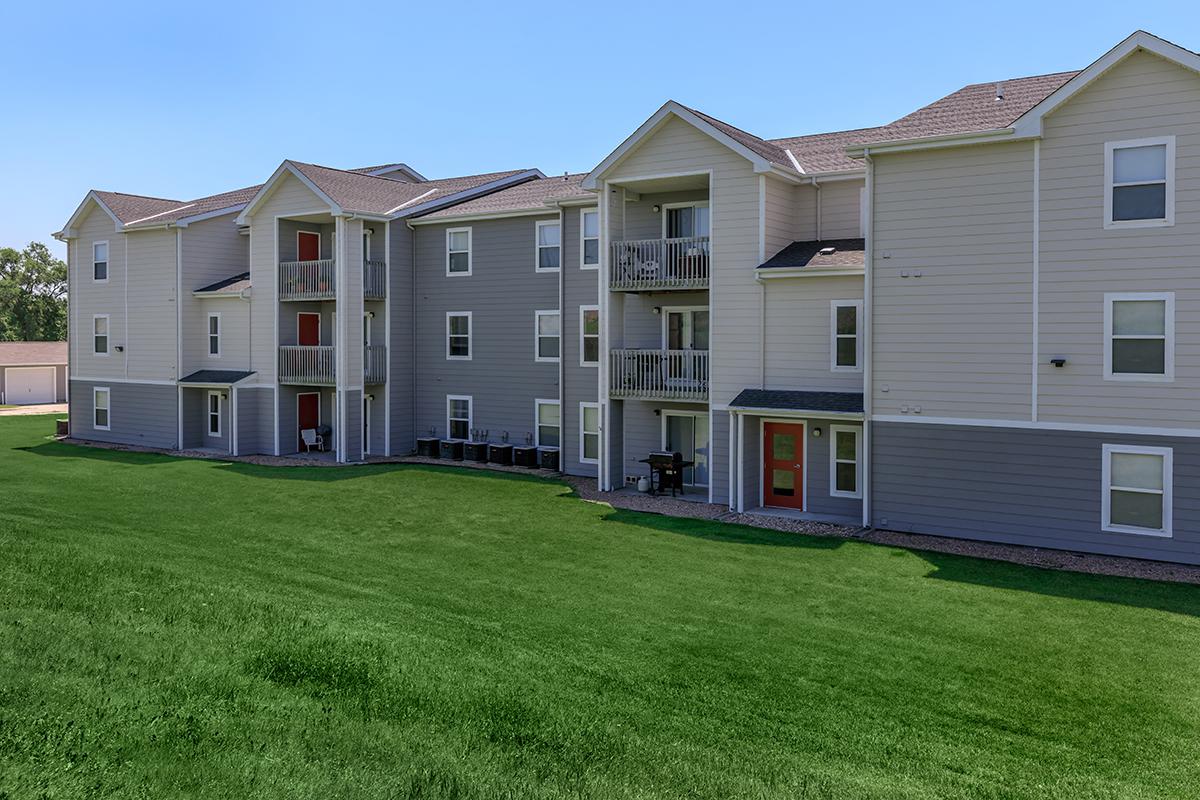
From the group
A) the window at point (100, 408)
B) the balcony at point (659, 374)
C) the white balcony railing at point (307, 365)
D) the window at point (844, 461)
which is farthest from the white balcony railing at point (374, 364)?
the window at point (844, 461)

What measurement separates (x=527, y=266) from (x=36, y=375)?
1651 inches

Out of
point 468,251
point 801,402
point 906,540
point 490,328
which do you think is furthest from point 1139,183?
point 468,251

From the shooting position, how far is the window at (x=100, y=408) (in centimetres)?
3478

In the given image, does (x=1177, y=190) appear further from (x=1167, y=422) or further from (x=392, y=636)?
(x=392, y=636)

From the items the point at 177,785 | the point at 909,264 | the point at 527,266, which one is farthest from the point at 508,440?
the point at 177,785

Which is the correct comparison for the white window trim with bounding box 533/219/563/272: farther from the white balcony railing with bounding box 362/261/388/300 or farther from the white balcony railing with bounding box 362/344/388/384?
the white balcony railing with bounding box 362/344/388/384

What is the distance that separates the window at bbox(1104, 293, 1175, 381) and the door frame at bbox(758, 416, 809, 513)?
21.1 feet

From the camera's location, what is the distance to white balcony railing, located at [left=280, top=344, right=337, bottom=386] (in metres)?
29.0

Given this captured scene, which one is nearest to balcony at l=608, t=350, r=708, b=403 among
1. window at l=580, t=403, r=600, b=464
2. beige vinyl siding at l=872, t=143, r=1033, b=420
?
window at l=580, t=403, r=600, b=464

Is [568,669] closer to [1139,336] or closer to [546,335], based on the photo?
[1139,336]

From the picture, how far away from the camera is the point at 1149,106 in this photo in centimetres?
1639

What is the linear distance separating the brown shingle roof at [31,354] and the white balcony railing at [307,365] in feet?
111

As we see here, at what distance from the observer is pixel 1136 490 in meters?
16.7

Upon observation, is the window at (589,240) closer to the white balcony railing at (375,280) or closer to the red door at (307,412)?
the white balcony railing at (375,280)
